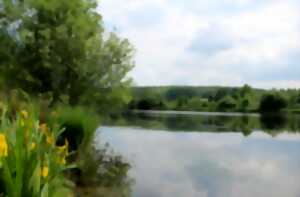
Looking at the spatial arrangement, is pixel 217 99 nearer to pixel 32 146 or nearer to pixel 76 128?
pixel 76 128

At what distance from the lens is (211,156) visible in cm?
1561

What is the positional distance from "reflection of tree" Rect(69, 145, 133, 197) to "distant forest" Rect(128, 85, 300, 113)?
5522 cm

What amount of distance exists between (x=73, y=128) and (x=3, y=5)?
14.1 metres

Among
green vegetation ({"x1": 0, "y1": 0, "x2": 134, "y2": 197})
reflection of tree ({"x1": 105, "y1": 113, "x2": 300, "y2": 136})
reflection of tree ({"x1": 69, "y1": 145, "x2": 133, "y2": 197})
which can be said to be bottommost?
reflection of tree ({"x1": 105, "y1": 113, "x2": 300, "y2": 136})

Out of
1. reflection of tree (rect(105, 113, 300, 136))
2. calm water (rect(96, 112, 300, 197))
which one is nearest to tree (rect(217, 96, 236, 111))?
reflection of tree (rect(105, 113, 300, 136))

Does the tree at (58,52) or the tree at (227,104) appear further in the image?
the tree at (227,104)

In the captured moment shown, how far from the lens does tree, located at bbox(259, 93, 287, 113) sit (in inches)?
2948

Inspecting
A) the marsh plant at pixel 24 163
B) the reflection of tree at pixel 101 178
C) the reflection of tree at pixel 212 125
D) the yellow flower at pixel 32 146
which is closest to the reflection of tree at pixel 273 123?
the reflection of tree at pixel 212 125

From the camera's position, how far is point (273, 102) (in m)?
75.4

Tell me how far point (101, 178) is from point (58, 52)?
11983 millimetres

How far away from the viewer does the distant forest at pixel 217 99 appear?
3002 inches

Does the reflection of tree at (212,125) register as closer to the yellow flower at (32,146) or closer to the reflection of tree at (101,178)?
the reflection of tree at (101,178)

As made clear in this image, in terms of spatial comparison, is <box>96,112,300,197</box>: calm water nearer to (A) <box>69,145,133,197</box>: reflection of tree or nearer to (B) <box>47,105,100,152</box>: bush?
(A) <box>69,145,133,197</box>: reflection of tree

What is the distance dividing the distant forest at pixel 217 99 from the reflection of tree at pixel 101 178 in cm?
5522
